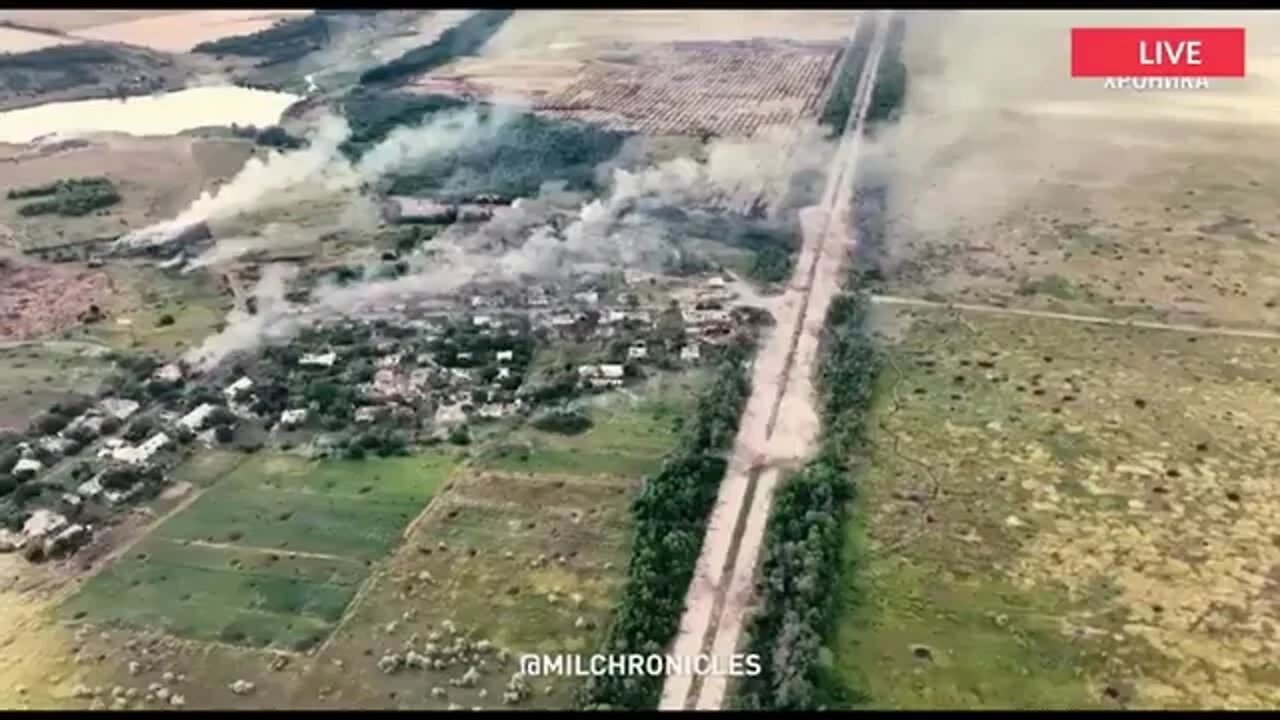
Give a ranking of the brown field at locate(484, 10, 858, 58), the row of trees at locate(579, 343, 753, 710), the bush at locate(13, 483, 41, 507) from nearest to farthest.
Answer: the row of trees at locate(579, 343, 753, 710)
the bush at locate(13, 483, 41, 507)
the brown field at locate(484, 10, 858, 58)

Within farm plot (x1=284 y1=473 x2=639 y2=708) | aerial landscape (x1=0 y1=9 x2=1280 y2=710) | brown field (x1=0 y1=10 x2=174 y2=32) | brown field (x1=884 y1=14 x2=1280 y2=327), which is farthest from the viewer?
brown field (x1=0 y1=10 x2=174 y2=32)

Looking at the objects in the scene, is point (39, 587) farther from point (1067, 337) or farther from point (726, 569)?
point (1067, 337)

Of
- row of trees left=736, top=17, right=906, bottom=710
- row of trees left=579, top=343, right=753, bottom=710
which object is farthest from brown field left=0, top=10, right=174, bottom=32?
row of trees left=579, top=343, right=753, bottom=710

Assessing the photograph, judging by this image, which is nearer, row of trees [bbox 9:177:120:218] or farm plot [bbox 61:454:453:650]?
farm plot [bbox 61:454:453:650]

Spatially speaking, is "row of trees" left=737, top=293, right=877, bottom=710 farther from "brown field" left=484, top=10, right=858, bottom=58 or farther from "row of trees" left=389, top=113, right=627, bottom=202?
"brown field" left=484, top=10, right=858, bottom=58

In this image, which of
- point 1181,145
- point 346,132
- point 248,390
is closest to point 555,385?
point 248,390

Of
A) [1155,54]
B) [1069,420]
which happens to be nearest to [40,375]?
[1069,420]

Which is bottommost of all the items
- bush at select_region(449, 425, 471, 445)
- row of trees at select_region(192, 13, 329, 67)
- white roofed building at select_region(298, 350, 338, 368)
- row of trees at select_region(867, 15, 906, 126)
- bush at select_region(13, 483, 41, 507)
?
bush at select_region(449, 425, 471, 445)

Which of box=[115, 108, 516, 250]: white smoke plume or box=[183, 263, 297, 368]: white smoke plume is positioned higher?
box=[115, 108, 516, 250]: white smoke plume
